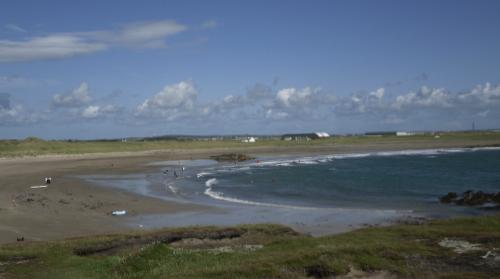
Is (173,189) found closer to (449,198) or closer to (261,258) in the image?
(449,198)

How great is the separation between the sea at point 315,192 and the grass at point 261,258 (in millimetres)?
7500

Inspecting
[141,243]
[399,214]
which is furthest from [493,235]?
[399,214]

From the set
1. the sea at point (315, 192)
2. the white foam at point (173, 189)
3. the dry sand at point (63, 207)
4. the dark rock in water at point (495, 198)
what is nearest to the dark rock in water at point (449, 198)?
the sea at point (315, 192)

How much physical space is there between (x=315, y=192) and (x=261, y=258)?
99.9 feet

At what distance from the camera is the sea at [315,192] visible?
97.9 ft

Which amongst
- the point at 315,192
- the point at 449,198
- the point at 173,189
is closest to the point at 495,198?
the point at 449,198

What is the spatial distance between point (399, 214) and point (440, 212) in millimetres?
2626

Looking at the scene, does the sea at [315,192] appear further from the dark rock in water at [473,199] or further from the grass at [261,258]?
the grass at [261,258]

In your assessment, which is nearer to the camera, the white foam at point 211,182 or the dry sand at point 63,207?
the dry sand at point 63,207

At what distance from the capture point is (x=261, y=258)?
47.3 feet

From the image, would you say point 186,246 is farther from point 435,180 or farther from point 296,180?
point 435,180

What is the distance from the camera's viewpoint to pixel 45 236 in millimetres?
24766

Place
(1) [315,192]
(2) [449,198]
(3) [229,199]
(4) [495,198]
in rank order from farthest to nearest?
1. (1) [315,192]
2. (3) [229,199]
3. (2) [449,198]
4. (4) [495,198]

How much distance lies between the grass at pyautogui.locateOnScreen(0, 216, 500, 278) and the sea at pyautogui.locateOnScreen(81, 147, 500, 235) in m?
7.50
